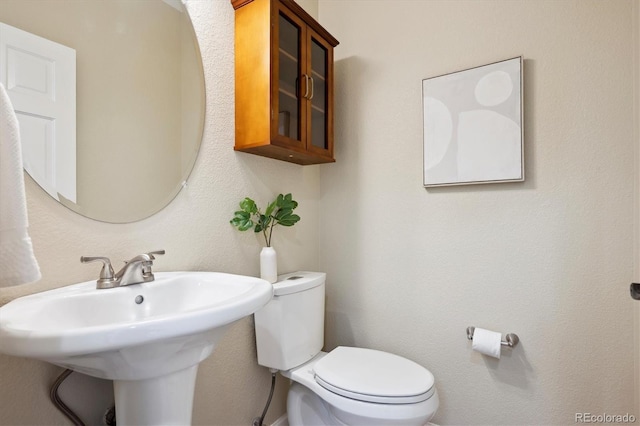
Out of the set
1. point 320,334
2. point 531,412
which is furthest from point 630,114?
point 320,334

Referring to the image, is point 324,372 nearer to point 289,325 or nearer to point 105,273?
point 289,325

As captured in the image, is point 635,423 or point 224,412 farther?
point 224,412

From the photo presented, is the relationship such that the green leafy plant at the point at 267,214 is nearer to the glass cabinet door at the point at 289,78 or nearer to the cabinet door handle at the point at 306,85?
the glass cabinet door at the point at 289,78

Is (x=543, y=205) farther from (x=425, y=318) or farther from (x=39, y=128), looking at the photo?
(x=39, y=128)

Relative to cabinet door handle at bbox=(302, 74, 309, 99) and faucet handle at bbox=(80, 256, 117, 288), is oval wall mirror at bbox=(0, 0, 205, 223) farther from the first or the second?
cabinet door handle at bbox=(302, 74, 309, 99)

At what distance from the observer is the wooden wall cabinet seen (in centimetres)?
122

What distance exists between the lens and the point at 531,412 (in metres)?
1.27

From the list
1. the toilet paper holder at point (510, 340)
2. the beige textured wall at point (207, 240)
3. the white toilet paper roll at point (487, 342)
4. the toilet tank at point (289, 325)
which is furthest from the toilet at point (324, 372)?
the toilet paper holder at point (510, 340)

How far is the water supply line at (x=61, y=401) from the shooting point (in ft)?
2.61

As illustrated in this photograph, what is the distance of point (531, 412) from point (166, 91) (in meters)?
1.86

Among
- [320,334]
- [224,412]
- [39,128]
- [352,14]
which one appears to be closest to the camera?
[39,128]

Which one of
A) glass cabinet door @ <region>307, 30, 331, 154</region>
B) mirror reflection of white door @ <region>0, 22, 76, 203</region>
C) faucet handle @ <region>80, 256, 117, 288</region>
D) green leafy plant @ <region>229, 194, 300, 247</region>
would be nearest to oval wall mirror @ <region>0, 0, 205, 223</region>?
mirror reflection of white door @ <region>0, 22, 76, 203</region>

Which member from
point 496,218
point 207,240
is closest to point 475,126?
point 496,218

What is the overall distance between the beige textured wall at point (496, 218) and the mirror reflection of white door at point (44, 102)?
1.18m
